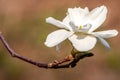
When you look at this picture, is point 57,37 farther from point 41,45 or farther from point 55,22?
point 41,45

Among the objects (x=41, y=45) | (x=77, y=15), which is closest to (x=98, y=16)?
(x=77, y=15)

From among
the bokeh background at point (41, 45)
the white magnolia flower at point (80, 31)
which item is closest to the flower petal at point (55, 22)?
the white magnolia flower at point (80, 31)

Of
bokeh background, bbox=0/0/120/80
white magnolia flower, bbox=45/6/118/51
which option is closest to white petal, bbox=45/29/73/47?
white magnolia flower, bbox=45/6/118/51

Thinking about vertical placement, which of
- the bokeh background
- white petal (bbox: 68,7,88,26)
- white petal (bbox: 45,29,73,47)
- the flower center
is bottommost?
the bokeh background

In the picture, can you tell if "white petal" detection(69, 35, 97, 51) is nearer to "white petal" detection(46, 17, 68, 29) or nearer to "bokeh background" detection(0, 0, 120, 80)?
"white petal" detection(46, 17, 68, 29)

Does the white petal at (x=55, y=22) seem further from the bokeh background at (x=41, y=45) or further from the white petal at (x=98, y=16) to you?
the bokeh background at (x=41, y=45)

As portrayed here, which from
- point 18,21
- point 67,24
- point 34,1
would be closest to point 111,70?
point 18,21

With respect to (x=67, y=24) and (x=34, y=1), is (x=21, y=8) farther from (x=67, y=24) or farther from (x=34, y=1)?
(x=67, y=24)
